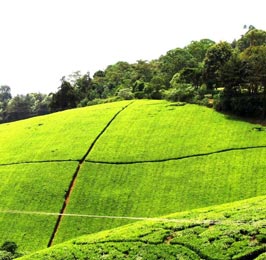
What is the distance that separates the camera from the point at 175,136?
182ft

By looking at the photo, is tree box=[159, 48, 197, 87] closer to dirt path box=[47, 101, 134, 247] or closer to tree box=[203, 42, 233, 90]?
tree box=[203, 42, 233, 90]

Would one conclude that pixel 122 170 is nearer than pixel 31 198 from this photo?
No

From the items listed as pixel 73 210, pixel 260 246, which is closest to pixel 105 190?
pixel 73 210

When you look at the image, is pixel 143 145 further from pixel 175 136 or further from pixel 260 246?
pixel 260 246

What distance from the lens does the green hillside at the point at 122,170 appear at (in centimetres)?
4234

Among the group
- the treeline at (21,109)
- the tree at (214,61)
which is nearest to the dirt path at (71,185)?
the tree at (214,61)

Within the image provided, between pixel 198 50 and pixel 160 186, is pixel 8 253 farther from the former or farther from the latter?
pixel 198 50

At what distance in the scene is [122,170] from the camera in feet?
161

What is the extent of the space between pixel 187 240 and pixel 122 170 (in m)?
25.0

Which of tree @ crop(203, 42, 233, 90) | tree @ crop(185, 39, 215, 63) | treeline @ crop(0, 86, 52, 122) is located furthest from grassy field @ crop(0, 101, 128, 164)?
treeline @ crop(0, 86, 52, 122)

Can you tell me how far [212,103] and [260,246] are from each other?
42.1 metres

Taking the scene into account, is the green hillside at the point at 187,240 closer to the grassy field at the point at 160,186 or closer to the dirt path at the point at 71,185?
the grassy field at the point at 160,186

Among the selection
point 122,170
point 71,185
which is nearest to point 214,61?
point 122,170

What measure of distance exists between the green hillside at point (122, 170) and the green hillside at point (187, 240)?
9814mm
